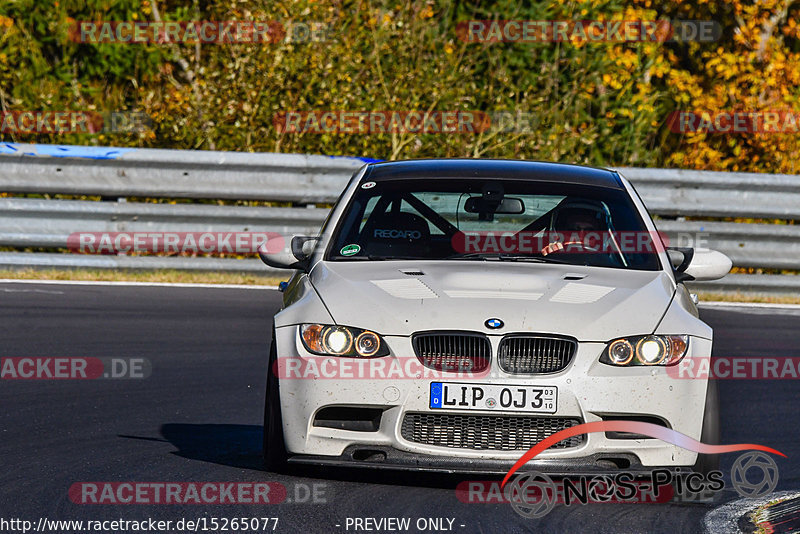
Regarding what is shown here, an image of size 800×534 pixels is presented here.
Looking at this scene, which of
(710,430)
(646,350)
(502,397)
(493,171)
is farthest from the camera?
(493,171)

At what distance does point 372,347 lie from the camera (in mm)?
5805

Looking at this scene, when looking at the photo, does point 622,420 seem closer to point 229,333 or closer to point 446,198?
point 446,198

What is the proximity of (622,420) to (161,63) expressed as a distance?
1524 centimetres

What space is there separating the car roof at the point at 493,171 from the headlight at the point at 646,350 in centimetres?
158

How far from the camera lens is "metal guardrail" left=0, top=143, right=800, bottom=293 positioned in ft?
44.6

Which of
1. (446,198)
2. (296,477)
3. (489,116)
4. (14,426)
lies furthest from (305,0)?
(296,477)

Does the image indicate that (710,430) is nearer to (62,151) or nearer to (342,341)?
(342,341)

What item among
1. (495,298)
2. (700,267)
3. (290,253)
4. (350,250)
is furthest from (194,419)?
(700,267)

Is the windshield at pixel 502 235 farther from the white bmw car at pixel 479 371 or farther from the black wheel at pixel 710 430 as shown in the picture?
the black wheel at pixel 710 430

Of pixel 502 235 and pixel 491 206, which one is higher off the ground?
pixel 491 206

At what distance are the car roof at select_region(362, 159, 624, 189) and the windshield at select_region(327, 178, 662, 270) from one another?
2.2 inches

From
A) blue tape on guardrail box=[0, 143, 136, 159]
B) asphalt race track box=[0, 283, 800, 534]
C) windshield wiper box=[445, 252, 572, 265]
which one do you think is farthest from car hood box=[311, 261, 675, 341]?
blue tape on guardrail box=[0, 143, 136, 159]

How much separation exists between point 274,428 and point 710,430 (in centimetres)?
173

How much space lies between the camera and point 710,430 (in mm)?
5965
